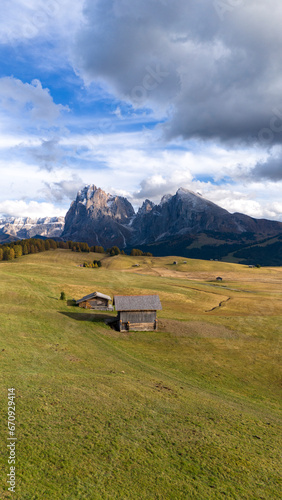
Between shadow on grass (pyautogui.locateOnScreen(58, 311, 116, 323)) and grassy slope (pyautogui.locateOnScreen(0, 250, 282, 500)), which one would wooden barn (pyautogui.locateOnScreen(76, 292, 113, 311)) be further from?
grassy slope (pyautogui.locateOnScreen(0, 250, 282, 500))

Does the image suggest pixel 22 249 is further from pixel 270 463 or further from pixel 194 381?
pixel 270 463

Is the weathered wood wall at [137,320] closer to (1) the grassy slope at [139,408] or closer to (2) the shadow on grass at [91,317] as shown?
(1) the grassy slope at [139,408]

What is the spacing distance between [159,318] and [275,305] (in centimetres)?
3865

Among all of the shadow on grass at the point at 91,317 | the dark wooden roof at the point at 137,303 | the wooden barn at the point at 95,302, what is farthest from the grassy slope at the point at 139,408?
the wooden barn at the point at 95,302

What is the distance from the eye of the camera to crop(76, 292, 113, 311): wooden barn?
2409 inches

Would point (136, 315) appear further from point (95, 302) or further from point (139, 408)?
point (139, 408)

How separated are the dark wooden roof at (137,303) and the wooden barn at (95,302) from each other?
1084cm

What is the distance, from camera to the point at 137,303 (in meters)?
51.4

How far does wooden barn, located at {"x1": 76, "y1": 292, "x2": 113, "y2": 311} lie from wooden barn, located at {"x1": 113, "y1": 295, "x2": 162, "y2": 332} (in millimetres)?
11297

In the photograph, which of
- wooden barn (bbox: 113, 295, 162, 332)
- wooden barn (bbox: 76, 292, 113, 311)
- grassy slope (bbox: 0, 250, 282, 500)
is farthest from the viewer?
wooden barn (bbox: 76, 292, 113, 311)

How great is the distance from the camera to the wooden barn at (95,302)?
201ft

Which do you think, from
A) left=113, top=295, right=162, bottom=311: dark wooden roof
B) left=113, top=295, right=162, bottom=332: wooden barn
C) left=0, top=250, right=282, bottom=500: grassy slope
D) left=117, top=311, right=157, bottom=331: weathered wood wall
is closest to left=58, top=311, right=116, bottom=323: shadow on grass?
left=0, top=250, right=282, bottom=500: grassy slope

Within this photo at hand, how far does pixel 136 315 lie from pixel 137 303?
2214 millimetres

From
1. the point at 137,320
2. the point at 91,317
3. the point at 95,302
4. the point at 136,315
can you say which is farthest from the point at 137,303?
the point at 95,302
